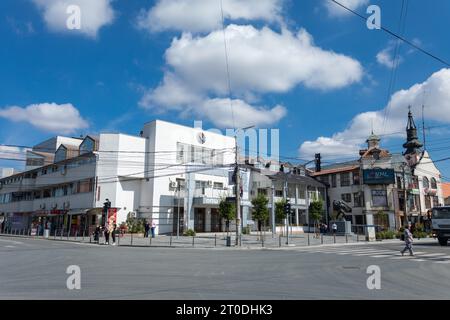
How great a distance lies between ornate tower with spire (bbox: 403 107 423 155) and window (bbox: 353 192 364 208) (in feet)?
53.6

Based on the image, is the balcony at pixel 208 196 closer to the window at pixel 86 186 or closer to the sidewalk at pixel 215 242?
the sidewalk at pixel 215 242

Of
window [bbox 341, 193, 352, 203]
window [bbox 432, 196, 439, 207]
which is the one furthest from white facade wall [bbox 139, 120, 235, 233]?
window [bbox 432, 196, 439, 207]

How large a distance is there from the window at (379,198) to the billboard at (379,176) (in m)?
1.59

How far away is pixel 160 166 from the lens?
46.1m

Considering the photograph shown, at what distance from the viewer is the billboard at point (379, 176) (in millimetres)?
55594

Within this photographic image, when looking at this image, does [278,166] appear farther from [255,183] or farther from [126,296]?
[126,296]

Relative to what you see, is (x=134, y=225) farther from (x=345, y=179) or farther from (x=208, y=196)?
(x=345, y=179)

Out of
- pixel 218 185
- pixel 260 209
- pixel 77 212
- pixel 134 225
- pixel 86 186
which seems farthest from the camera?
pixel 218 185

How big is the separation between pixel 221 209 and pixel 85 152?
1920 centimetres

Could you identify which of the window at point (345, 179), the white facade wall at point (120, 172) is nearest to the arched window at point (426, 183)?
the window at point (345, 179)

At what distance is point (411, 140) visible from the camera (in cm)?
6894

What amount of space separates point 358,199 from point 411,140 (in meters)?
19.4

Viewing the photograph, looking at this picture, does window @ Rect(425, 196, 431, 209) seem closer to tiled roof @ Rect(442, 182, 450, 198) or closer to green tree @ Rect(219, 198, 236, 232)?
tiled roof @ Rect(442, 182, 450, 198)

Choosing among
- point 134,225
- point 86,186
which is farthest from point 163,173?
point 86,186
